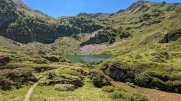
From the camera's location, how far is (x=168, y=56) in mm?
105250

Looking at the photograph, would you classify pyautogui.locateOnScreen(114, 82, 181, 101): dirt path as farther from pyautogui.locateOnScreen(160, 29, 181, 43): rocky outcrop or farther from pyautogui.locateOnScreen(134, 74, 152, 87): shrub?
pyautogui.locateOnScreen(160, 29, 181, 43): rocky outcrop

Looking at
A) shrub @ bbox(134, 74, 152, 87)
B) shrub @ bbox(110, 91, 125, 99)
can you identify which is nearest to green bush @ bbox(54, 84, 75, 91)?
shrub @ bbox(110, 91, 125, 99)

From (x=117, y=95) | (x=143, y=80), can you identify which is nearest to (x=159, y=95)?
(x=143, y=80)

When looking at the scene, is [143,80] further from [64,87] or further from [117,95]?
[64,87]

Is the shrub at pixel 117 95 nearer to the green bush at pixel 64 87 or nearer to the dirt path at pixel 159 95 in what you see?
the dirt path at pixel 159 95

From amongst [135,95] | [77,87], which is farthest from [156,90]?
[77,87]

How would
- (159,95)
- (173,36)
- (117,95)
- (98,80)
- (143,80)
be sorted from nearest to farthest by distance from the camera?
(117,95) → (159,95) → (98,80) → (143,80) → (173,36)

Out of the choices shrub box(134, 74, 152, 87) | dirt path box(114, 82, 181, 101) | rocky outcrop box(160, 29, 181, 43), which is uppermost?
rocky outcrop box(160, 29, 181, 43)

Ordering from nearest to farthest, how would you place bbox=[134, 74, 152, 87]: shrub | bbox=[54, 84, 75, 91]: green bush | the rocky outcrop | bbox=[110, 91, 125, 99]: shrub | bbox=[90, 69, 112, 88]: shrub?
bbox=[110, 91, 125, 99]: shrub, bbox=[54, 84, 75, 91]: green bush, bbox=[90, 69, 112, 88]: shrub, bbox=[134, 74, 152, 87]: shrub, the rocky outcrop

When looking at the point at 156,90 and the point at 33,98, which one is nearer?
the point at 33,98

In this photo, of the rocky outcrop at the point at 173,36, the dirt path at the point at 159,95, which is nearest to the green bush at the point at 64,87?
the dirt path at the point at 159,95

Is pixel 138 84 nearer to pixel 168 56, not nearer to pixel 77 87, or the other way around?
pixel 77 87

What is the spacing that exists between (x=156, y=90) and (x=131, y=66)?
17741 mm

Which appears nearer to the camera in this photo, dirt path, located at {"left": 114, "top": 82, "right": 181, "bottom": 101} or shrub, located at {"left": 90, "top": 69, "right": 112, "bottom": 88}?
dirt path, located at {"left": 114, "top": 82, "right": 181, "bottom": 101}
